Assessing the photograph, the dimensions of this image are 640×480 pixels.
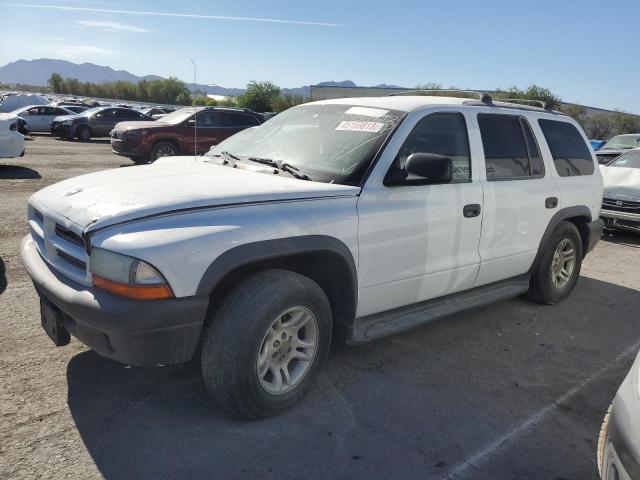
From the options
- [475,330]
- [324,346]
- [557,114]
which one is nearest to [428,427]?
[324,346]

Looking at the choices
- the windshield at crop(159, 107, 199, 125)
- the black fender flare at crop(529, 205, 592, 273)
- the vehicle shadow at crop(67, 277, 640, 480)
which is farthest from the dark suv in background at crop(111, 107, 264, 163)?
the vehicle shadow at crop(67, 277, 640, 480)

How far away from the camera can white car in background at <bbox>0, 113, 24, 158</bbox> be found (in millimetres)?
10751

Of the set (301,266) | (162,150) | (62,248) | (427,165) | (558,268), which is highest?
(427,165)

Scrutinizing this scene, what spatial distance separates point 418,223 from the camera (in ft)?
11.8

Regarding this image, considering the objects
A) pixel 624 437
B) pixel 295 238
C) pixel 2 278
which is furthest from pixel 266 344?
pixel 2 278

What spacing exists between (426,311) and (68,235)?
2441 millimetres

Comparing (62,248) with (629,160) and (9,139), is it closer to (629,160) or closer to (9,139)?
(9,139)

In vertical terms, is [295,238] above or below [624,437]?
above

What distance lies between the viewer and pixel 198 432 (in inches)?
115

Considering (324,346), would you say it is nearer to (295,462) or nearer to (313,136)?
(295,462)

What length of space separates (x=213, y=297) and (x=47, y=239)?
3.39 feet

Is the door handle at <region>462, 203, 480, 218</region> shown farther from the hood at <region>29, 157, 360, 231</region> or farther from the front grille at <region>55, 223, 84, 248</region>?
the front grille at <region>55, 223, 84, 248</region>

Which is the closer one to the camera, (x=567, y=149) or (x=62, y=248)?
(x=62, y=248)

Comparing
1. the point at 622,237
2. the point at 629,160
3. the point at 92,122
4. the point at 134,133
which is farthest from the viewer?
the point at 92,122
